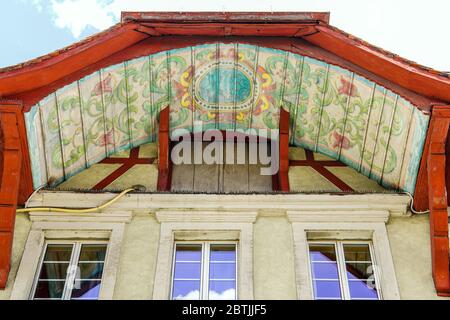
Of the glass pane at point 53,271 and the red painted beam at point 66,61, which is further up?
the red painted beam at point 66,61

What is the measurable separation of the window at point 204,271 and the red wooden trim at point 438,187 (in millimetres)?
2101

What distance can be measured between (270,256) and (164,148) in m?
2.14

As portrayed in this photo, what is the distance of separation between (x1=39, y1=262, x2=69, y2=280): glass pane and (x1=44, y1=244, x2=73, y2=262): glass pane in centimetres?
8

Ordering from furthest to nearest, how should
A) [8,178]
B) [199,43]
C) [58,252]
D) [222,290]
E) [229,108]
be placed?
[229,108], [199,43], [58,252], [8,178], [222,290]

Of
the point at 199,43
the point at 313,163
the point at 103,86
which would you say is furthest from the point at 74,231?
the point at 313,163

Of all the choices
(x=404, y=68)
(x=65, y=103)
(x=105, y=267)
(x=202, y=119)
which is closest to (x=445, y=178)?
(x=404, y=68)

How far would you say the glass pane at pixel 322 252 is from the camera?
782 centimetres

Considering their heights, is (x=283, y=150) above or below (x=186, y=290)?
above

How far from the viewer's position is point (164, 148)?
8.98 meters

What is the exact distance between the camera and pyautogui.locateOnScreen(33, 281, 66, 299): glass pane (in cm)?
741

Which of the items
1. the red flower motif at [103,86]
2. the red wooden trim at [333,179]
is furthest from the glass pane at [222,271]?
the red flower motif at [103,86]

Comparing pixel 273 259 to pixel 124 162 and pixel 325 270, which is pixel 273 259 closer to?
pixel 325 270

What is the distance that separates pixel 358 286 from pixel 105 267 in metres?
2.62

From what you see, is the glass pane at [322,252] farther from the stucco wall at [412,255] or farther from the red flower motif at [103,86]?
the red flower motif at [103,86]
